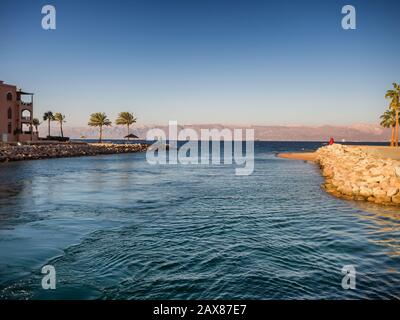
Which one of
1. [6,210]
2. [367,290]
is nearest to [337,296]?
[367,290]

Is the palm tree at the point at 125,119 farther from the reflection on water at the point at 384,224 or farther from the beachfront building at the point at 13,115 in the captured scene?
the reflection on water at the point at 384,224

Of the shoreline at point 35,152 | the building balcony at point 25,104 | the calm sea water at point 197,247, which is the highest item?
the building balcony at point 25,104

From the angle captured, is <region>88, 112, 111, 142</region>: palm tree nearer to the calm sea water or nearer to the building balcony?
the building balcony

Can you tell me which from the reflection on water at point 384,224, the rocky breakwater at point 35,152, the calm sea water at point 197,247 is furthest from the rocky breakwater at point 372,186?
the rocky breakwater at point 35,152

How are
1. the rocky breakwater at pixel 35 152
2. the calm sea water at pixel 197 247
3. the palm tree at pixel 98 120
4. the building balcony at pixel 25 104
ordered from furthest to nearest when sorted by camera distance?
the palm tree at pixel 98 120, the building balcony at pixel 25 104, the rocky breakwater at pixel 35 152, the calm sea water at pixel 197 247

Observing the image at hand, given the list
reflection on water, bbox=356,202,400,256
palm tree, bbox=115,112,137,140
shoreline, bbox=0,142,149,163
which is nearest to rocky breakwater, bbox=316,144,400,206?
reflection on water, bbox=356,202,400,256

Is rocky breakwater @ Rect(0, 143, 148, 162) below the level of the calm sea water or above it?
above

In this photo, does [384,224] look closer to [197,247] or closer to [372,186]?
[372,186]

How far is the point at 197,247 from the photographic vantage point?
9.84 meters

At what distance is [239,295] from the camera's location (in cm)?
671

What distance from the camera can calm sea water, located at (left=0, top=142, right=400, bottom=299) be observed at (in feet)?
23.0

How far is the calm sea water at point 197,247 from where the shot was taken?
702 centimetres

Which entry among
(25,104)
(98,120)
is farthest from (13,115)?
(98,120)

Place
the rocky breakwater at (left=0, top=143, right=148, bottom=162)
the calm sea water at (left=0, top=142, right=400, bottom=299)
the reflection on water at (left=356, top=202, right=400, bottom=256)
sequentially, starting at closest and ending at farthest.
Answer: the calm sea water at (left=0, top=142, right=400, bottom=299)
the reflection on water at (left=356, top=202, right=400, bottom=256)
the rocky breakwater at (left=0, top=143, right=148, bottom=162)
